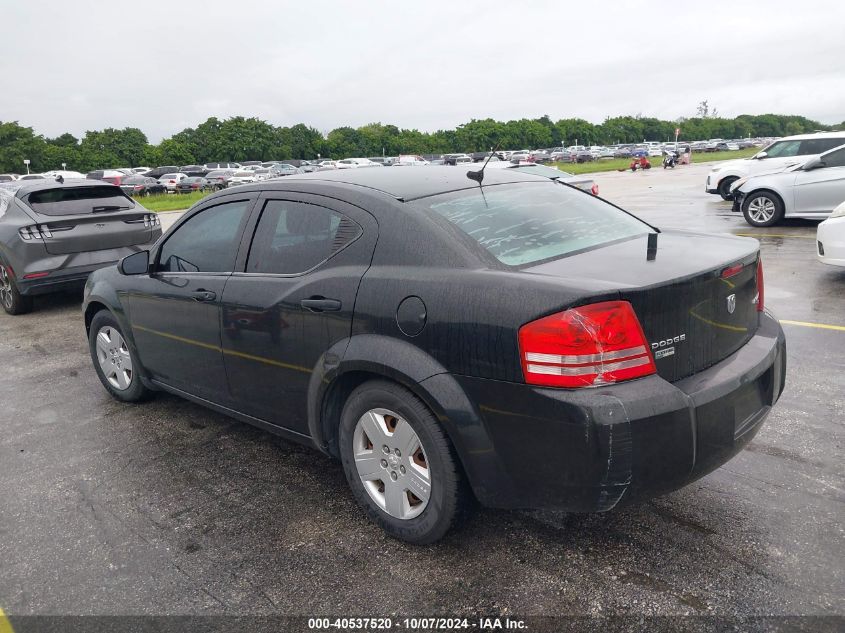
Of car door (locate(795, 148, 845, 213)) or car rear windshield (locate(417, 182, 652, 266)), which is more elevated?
car rear windshield (locate(417, 182, 652, 266))

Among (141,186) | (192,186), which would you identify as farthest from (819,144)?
(141,186)

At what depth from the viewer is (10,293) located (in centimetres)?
799

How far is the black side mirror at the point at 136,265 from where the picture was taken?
4.22 m

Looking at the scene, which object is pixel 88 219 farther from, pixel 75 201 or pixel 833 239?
pixel 833 239

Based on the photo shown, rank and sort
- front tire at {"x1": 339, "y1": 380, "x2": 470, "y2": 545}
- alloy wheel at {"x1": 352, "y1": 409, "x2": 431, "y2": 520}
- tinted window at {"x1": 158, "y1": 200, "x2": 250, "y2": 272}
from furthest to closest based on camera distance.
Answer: tinted window at {"x1": 158, "y1": 200, "x2": 250, "y2": 272}
alloy wheel at {"x1": 352, "y1": 409, "x2": 431, "y2": 520}
front tire at {"x1": 339, "y1": 380, "x2": 470, "y2": 545}

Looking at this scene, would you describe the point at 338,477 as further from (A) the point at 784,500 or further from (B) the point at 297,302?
(A) the point at 784,500

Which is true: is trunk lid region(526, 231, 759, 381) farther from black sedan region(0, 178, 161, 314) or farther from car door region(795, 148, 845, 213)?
car door region(795, 148, 845, 213)

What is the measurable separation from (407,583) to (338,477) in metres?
1.03

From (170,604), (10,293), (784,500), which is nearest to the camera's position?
(170,604)

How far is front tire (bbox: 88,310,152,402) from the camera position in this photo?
4.62 metres

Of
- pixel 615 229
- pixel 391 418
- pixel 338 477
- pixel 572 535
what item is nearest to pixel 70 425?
pixel 338 477

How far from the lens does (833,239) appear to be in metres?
A: 7.04

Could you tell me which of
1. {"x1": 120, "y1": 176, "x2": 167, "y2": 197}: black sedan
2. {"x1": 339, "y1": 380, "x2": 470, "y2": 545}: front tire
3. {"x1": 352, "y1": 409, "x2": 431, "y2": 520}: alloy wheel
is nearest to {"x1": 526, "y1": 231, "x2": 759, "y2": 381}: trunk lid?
{"x1": 339, "y1": 380, "x2": 470, "y2": 545}: front tire

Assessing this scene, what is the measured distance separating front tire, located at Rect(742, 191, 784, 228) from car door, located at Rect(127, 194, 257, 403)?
1144 cm
